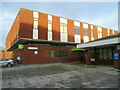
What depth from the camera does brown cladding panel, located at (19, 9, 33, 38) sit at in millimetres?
15703

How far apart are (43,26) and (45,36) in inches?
85.2

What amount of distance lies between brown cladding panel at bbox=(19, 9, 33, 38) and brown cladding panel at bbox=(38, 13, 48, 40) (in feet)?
5.81

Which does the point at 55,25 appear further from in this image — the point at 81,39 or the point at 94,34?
the point at 94,34

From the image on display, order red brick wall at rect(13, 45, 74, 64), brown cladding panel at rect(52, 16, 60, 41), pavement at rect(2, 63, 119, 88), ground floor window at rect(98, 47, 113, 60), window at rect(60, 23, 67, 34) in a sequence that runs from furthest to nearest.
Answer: window at rect(60, 23, 67, 34)
brown cladding panel at rect(52, 16, 60, 41)
red brick wall at rect(13, 45, 74, 64)
ground floor window at rect(98, 47, 113, 60)
pavement at rect(2, 63, 119, 88)

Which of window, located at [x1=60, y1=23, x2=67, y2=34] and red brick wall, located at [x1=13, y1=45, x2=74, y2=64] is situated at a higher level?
window, located at [x1=60, y1=23, x2=67, y2=34]

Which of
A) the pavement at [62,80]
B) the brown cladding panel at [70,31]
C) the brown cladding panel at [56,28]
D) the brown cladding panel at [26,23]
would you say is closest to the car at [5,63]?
the brown cladding panel at [26,23]

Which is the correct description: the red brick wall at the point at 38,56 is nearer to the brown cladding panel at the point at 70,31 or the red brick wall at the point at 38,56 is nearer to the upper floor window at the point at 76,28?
the brown cladding panel at the point at 70,31

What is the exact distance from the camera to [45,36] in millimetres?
17969

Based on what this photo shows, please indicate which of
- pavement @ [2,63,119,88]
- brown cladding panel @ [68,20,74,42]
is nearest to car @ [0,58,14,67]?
pavement @ [2,63,119,88]

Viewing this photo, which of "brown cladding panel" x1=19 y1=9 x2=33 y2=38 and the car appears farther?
"brown cladding panel" x1=19 y1=9 x2=33 y2=38

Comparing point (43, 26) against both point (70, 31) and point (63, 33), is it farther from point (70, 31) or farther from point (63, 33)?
point (70, 31)

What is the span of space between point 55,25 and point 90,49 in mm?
9276

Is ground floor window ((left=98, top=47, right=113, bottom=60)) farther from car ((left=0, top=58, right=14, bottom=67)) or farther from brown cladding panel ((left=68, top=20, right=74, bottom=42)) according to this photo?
car ((left=0, top=58, right=14, bottom=67))

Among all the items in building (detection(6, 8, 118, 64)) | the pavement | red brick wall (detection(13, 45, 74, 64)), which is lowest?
the pavement
